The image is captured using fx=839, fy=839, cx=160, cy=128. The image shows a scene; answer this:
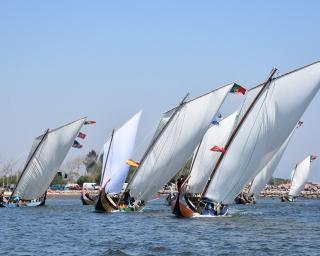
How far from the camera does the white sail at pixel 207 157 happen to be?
8975cm

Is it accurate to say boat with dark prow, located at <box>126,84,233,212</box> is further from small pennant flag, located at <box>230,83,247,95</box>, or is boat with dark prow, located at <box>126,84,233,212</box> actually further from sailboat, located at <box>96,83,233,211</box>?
small pennant flag, located at <box>230,83,247,95</box>

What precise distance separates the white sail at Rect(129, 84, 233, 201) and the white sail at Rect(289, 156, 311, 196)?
3638 inches

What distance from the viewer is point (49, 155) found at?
91375 mm

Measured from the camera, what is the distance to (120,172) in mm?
86188

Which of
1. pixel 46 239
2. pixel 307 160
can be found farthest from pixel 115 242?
pixel 307 160

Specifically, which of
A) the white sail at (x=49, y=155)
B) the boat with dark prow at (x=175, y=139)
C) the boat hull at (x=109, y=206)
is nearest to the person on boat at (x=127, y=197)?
the boat hull at (x=109, y=206)

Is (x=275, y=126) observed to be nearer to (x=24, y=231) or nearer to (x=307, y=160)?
(x=24, y=231)


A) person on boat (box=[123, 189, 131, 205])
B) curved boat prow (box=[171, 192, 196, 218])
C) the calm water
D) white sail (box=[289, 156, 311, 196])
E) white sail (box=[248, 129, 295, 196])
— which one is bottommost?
the calm water

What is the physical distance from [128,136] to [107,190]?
5.90m

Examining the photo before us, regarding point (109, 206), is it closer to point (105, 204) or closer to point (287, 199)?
point (105, 204)

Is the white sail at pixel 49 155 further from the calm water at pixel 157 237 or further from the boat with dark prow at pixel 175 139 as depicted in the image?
the calm water at pixel 157 237

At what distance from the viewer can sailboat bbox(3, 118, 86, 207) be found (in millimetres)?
91500

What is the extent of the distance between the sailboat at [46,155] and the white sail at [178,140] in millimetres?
21350

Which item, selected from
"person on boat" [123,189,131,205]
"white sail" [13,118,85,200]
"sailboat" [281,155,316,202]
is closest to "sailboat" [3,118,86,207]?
"white sail" [13,118,85,200]
